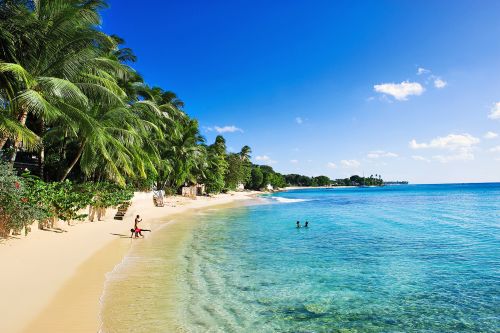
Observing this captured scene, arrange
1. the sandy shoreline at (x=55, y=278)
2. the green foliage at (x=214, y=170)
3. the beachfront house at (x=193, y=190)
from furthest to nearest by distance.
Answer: the green foliage at (x=214, y=170) → the beachfront house at (x=193, y=190) → the sandy shoreline at (x=55, y=278)

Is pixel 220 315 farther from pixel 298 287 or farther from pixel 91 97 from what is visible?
pixel 91 97

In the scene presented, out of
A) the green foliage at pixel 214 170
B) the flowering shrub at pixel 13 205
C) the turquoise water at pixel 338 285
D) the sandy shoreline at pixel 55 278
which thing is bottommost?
the turquoise water at pixel 338 285

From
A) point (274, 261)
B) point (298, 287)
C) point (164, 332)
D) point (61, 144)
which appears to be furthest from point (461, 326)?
point (61, 144)

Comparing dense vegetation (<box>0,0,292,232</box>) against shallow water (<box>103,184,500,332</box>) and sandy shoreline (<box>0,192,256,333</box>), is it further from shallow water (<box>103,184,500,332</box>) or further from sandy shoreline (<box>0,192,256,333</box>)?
shallow water (<box>103,184,500,332</box>)

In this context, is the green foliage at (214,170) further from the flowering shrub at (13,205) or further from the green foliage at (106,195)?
the flowering shrub at (13,205)

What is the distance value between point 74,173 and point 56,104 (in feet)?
54.9

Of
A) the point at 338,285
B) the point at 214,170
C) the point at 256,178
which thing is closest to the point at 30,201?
the point at 338,285

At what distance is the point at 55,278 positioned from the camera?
29.2 feet

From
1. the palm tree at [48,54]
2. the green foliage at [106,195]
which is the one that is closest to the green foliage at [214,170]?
the green foliage at [106,195]

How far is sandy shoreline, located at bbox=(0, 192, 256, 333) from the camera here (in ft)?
20.9

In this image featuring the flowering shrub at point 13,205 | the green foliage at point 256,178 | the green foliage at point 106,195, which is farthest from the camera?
the green foliage at point 256,178

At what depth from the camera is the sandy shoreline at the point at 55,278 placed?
636 centimetres

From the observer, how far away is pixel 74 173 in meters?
27.9

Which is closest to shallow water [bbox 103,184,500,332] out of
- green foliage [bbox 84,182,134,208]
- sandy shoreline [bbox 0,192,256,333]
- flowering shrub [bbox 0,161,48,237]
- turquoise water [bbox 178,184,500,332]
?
turquoise water [bbox 178,184,500,332]
